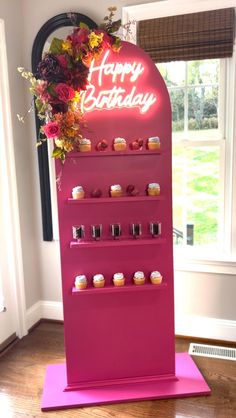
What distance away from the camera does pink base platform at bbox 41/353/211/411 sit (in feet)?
6.70

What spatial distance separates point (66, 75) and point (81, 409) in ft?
5.83

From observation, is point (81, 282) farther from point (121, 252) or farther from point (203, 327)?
point (203, 327)

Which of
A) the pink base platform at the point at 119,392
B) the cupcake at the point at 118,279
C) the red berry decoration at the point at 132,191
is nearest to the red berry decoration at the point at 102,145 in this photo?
the red berry decoration at the point at 132,191

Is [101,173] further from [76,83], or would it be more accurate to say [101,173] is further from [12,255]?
[12,255]

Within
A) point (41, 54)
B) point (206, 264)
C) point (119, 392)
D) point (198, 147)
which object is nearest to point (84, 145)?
point (198, 147)

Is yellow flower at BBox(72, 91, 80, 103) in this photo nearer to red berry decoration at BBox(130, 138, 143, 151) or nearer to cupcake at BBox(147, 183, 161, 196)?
red berry decoration at BBox(130, 138, 143, 151)

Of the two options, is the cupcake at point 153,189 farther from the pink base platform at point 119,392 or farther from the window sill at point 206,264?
the pink base platform at point 119,392

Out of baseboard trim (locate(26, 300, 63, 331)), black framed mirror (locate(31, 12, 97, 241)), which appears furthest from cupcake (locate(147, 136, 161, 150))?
baseboard trim (locate(26, 300, 63, 331))

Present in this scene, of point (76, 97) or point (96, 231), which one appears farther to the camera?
point (96, 231)

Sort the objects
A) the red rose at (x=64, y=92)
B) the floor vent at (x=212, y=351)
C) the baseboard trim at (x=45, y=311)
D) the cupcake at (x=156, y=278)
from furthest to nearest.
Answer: the baseboard trim at (x=45, y=311), the floor vent at (x=212, y=351), the cupcake at (x=156, y=278), the red rose at (x=64, y=92)

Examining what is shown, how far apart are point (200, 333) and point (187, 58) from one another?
75.6 inches

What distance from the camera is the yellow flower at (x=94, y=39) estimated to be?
1776 millimetres

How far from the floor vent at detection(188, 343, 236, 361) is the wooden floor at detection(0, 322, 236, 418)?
0.04 metres

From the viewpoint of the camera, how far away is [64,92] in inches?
69.9
